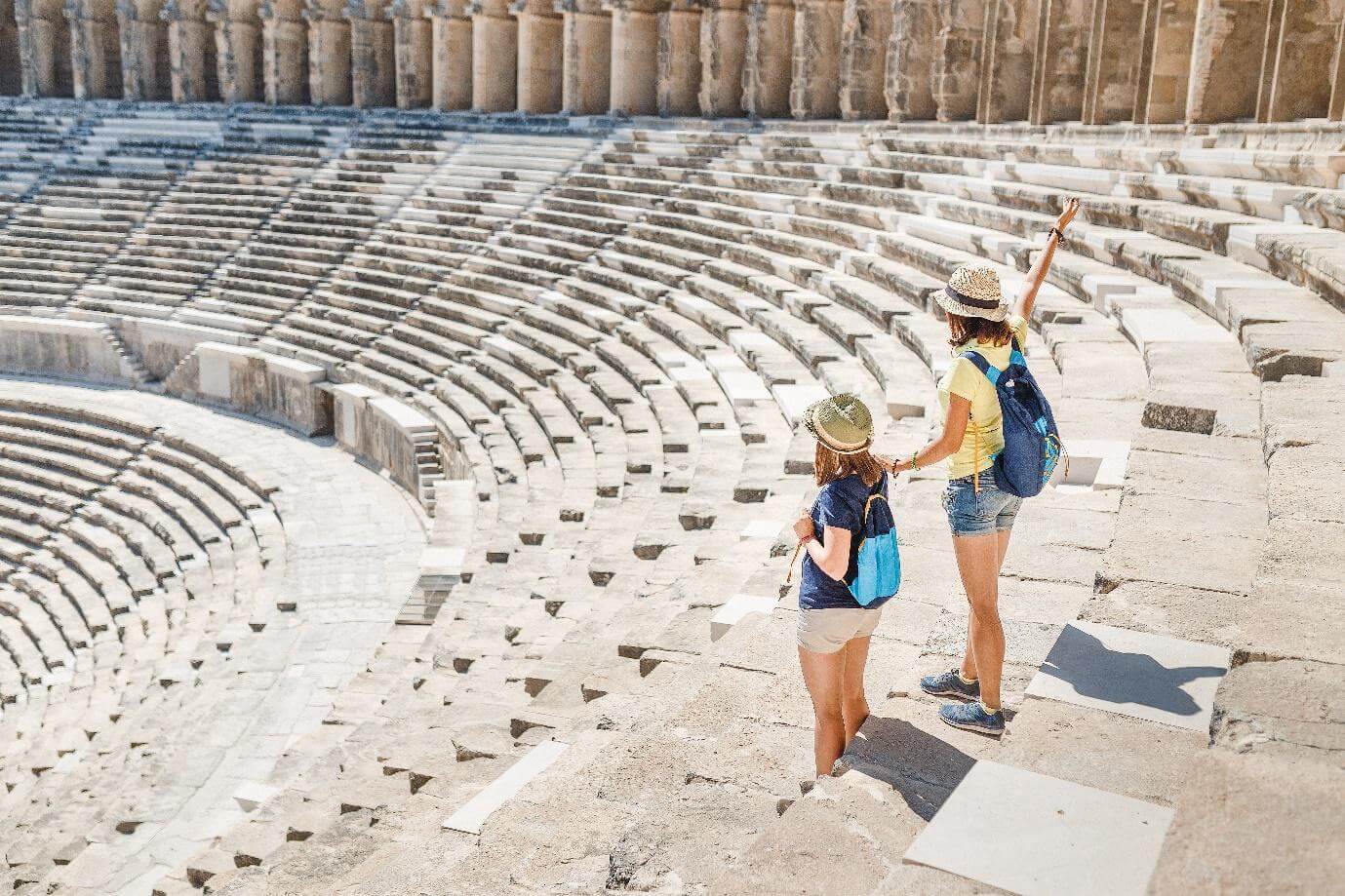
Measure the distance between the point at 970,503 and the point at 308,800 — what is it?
3.76 metres

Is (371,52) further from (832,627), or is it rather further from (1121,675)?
(1121,675)

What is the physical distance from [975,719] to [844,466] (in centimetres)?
91

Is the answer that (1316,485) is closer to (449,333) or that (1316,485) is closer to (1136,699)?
(1136,699)

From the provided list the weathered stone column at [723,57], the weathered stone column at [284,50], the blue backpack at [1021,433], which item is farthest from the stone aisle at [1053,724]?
the weathered stone column at [284,50]

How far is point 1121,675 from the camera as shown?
351cm

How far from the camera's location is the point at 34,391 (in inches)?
742

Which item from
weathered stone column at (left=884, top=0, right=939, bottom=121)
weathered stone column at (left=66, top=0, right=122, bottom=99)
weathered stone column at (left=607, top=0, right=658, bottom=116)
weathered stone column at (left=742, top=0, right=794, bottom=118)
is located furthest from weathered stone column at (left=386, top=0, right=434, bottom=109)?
weathered stone column at (left=884, top=0, right=939, bottom=121)

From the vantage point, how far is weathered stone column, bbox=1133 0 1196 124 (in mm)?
11883

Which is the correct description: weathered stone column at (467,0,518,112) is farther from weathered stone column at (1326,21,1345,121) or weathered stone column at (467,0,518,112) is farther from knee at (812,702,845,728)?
knee at (812,702,845,728)

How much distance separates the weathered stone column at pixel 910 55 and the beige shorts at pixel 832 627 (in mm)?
13854

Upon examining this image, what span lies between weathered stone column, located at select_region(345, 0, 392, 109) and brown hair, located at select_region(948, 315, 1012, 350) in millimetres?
23731

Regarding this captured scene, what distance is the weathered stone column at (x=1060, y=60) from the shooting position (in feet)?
44.9

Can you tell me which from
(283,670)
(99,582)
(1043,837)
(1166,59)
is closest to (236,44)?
(99,582)

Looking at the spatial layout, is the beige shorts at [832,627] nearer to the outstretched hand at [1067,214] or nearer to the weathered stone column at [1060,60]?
the outstretched hand at [1067,214]
